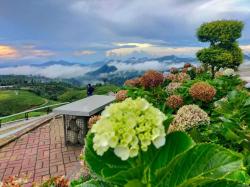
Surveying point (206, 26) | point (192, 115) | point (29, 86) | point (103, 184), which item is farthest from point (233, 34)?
point (29, 86)

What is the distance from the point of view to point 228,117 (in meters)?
2.30

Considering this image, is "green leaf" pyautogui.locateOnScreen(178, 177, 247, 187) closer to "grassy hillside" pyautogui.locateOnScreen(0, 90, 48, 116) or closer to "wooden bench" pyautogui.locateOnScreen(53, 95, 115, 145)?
"wooden bench" pyautogui.locateOnScreen(53, 95, 115, 145)

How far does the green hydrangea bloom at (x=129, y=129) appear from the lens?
0.88 meters

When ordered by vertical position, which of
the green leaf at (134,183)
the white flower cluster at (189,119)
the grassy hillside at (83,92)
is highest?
the green leaf at (134,183)

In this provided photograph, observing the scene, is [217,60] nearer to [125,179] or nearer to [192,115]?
[192,115]

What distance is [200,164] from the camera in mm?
929

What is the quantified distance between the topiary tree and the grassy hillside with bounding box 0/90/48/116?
89.7 feet

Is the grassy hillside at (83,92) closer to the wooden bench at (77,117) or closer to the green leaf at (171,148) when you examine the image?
the wooden bench at (77,117)

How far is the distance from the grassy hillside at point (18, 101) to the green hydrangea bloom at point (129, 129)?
4132cm

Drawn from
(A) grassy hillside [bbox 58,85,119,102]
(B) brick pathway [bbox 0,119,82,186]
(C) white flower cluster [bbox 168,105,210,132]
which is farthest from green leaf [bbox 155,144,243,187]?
(A) grassy hillside [bbox 58,85,119,102]

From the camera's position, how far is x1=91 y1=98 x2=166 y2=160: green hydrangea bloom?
0.88 metres

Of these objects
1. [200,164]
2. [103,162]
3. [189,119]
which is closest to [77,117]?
[189,119]

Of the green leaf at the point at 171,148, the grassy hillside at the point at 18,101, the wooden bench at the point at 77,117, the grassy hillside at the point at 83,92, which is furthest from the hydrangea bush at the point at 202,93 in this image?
the grassy hillside at the point at 18,101

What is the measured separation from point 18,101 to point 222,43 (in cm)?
3318
